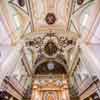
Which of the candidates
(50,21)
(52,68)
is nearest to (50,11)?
(50,21)

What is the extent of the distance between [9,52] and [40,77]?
7833 millimetres

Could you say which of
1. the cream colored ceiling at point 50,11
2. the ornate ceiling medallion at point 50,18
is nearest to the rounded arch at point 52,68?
the ornate ceiling medallion at point 50,18

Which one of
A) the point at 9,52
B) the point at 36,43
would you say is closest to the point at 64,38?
the point at 36,43

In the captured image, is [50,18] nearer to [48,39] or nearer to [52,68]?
[48,39]

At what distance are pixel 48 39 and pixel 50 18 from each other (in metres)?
3.49

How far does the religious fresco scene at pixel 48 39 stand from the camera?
21.1 feet

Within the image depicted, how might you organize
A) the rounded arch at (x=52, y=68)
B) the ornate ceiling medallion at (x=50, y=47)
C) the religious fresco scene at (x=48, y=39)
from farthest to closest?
1. the rounded arch at (x=52, y=68)
2. the ornate ceiling medallion at (x=50, y=47)
3. the religious fresco scene at (x=48, y=39)

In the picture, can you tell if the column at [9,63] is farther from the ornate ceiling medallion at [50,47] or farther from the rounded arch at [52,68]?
the rounded arch at [52,68]

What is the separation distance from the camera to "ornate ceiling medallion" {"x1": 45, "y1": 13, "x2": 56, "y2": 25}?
34.7 ft

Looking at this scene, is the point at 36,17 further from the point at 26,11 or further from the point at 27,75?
the point at 27,75

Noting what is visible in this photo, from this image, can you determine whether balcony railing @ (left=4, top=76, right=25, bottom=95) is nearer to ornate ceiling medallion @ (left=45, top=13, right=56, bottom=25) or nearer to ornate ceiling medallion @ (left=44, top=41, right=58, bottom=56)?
ornate ceiling medallion @ (left=44, top=41, right=58, bottom=56)

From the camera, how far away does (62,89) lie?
1113cm

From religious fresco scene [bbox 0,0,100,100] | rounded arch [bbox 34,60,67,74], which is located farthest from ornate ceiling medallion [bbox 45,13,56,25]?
rounded arch [bbox 34,60,67,74]

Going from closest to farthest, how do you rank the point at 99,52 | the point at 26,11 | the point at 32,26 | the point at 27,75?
1. the point at 99,52
2. the point at 26,11
3. the point at 32,26
4. the point at 27,75
